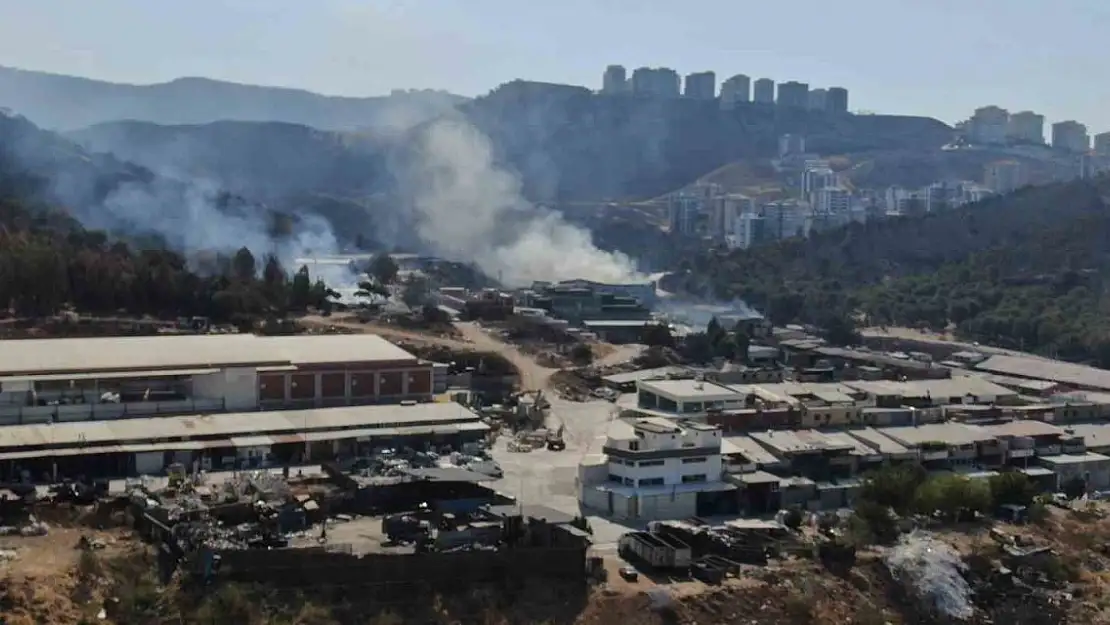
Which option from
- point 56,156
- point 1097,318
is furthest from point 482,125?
point 1097,318

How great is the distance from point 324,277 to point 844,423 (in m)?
13.8

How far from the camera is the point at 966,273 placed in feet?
90.8

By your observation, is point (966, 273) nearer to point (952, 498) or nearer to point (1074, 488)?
point (1074, 488)

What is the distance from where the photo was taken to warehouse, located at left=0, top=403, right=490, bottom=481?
10539 mm

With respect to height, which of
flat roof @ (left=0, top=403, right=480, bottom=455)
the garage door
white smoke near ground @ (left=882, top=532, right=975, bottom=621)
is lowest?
white smoke near ground @ (left=882, top=532, right=975, bottom=621)

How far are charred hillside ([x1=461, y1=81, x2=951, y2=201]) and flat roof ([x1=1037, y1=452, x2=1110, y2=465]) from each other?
1365 inches

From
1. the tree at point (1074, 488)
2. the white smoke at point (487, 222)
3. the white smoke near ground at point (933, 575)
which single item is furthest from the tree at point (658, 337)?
the white smoke at point (487, 222)

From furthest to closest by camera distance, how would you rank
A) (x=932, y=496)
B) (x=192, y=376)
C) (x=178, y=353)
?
(x=178, y=353), (x=192, y=376), (x=932, y=496)

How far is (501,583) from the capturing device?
8.92 meters

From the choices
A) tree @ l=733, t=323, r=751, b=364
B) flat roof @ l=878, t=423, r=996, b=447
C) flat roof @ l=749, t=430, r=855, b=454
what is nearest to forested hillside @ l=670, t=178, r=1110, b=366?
tree @ l=733, t=323, r=751, b=364

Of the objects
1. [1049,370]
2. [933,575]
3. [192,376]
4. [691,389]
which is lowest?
[933,575]

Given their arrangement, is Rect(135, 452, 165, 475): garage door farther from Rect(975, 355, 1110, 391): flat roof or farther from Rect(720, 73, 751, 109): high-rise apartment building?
Rect(720, 73, 751, 109): high-rise apartment building

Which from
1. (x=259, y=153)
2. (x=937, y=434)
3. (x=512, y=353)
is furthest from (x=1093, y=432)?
(x=259, y=153)

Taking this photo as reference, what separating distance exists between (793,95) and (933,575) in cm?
5117
